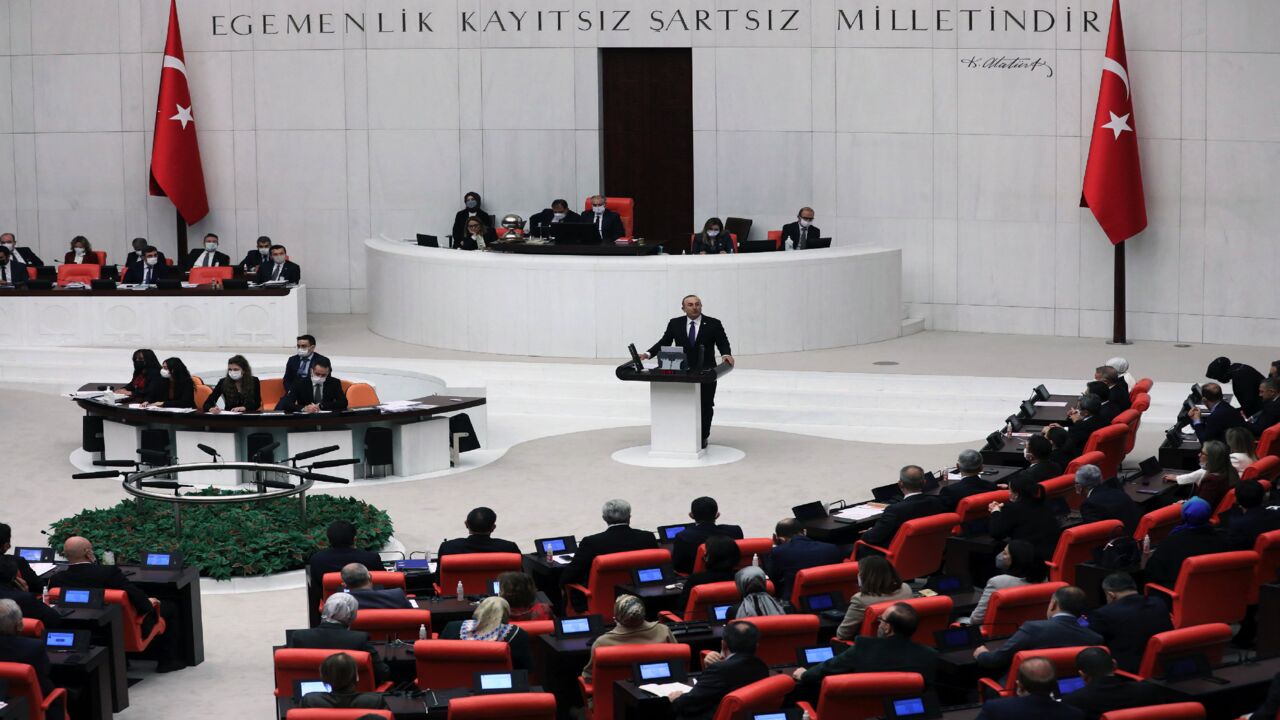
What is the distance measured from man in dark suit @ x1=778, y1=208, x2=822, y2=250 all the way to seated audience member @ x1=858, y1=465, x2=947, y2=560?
11.1m

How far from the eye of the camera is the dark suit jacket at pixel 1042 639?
27.8 ft

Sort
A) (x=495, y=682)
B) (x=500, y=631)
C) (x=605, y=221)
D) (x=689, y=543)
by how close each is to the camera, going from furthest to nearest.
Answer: (x=605, y=221), (x=689, y=543), (x=500, y=631), (x=495, y=682)

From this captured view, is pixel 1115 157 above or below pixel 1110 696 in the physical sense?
above

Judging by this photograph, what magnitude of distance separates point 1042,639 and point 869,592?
3.53ft

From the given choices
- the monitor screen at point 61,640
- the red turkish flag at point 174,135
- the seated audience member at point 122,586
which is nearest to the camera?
the monitor screen at point 61,640

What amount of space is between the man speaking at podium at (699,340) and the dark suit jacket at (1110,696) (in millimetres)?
9018

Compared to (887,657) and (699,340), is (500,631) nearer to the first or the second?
(887,657)

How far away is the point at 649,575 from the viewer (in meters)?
10.4

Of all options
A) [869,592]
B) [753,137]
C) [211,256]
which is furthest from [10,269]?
[869,592]

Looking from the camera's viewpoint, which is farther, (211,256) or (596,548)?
(211,256)

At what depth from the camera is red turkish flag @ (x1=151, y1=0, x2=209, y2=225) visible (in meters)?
24.6

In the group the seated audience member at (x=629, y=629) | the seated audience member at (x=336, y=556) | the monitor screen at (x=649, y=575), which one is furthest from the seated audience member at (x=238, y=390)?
the seated audience member at (x=629, y=629)

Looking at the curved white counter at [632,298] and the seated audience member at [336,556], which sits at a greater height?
the curved white counter at [632,298]

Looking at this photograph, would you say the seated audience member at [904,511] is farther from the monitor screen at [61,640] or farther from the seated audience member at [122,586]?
the monitor screen at [61,640]
